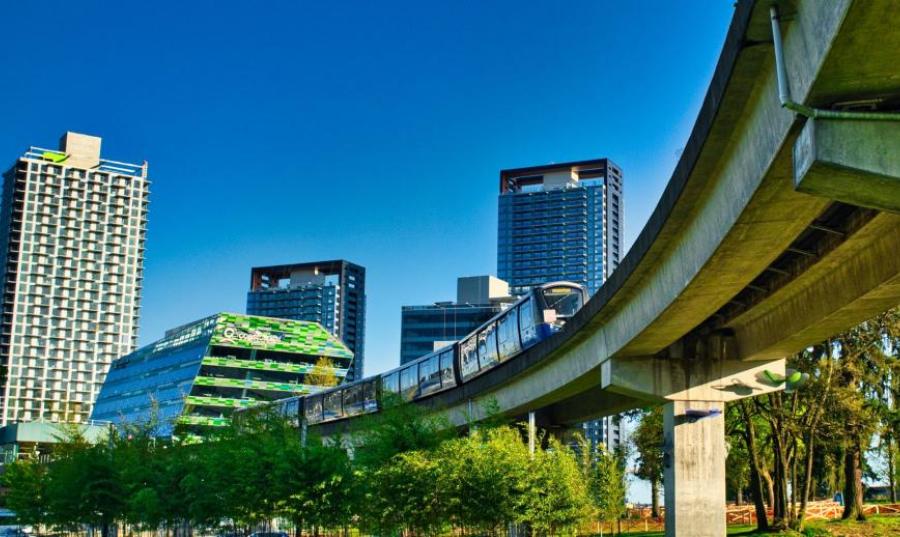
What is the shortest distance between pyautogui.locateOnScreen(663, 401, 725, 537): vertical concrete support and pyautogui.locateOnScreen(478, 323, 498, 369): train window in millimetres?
13676

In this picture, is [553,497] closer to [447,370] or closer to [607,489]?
[607,489]

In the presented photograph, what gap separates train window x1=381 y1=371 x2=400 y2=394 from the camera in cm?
5272

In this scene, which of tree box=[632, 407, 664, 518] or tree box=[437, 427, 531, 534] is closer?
tree box=[437, 427, 531, 534]

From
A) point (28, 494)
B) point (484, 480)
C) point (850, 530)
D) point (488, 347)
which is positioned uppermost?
point (488, 347)

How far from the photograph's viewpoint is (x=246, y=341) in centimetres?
13750

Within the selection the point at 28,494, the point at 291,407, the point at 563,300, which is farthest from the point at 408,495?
the point at 291,407

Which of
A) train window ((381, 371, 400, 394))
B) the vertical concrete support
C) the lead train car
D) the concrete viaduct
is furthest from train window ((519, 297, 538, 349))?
train window ((381, 371, 400, 394))

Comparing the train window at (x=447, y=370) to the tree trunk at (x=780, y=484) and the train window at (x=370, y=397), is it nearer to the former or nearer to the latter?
the train window at (x=370, y=397)

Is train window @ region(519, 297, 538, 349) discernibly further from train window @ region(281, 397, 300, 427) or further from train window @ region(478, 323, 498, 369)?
train window @ region(281, 397, 300, 427)

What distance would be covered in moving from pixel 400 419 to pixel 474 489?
3.90 meters

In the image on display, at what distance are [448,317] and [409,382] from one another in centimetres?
13236

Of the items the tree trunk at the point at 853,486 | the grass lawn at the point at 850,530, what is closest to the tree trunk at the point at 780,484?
the grass lawn at the point at 850,530

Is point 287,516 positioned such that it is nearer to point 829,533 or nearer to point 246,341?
point 829,533

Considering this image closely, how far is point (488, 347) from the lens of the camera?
43719mm
